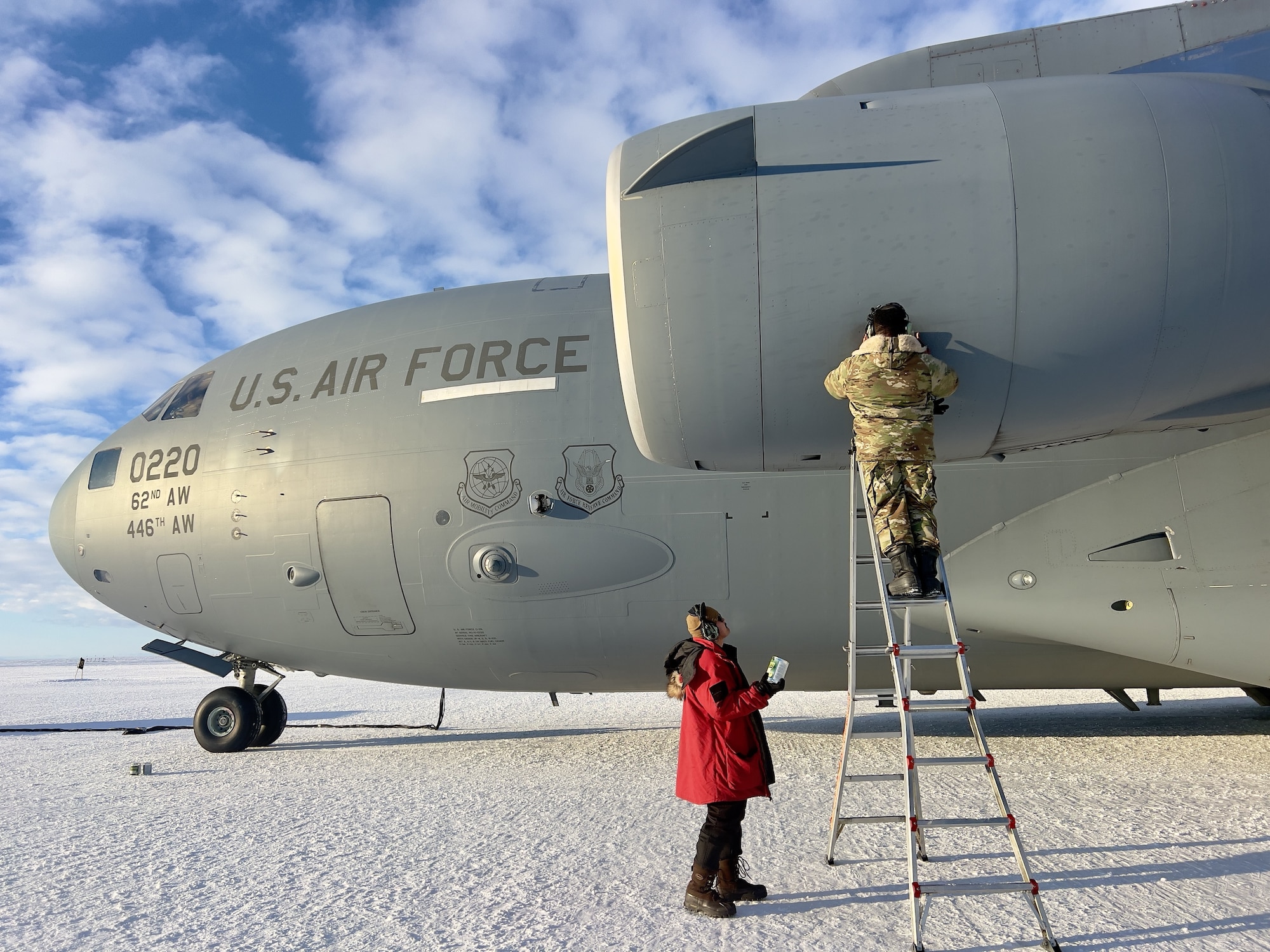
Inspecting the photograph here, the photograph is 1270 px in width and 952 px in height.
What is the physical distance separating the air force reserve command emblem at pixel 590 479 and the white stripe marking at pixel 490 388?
2.42ft

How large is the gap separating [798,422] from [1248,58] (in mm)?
4312

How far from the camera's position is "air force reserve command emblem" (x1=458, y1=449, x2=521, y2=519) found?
25.7 feet

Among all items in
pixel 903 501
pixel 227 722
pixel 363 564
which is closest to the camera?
pixel 903 501

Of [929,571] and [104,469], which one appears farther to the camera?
[104,469]

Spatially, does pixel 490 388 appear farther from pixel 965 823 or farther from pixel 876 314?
pixel 965 823

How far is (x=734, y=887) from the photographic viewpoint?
13.7ft

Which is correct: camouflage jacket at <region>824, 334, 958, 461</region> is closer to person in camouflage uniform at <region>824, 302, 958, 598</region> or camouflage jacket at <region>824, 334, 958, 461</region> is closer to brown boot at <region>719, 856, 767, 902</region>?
person in camouflage uniform at <region>824, 302, 958, 598</region>

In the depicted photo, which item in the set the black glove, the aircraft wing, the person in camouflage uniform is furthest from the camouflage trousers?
the aircraft wing

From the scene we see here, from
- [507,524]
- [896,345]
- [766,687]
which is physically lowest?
[766,687]

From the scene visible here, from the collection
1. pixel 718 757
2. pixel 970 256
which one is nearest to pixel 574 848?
pixel 718 757

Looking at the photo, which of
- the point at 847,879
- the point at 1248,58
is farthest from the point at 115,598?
the point at 1248,58

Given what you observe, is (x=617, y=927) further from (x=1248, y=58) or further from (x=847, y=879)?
(x=1248, y=58)

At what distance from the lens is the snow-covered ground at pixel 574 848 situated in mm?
3920

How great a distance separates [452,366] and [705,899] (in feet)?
18.9
